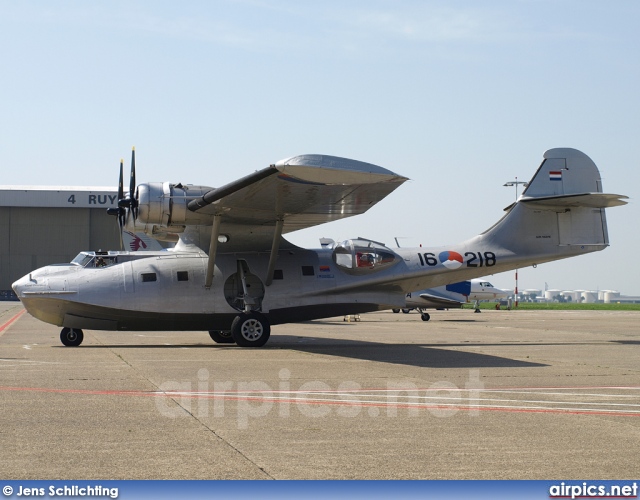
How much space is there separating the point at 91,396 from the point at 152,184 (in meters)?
9.39

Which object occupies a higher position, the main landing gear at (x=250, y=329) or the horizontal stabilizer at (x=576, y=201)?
the horizontal stabilizer at (x=576, y=201)

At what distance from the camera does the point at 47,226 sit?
87.7m

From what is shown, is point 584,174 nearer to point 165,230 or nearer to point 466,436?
point 165,230

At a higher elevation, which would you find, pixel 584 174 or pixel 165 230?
pixel 584 174

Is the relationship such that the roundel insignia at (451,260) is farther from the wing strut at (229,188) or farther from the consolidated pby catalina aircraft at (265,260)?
the wing strut at (229,188)

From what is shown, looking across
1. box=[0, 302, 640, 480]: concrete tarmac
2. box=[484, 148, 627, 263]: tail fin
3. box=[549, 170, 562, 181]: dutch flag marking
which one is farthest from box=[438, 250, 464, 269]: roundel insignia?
box=[0, 302, 640, 480]: concrete tarmac

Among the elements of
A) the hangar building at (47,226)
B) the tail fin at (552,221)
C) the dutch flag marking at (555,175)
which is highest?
the hangar building at (47,226)

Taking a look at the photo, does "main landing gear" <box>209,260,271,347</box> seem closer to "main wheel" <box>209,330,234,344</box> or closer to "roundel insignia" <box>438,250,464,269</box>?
"main wheel" <box>209,330,234,344</box>

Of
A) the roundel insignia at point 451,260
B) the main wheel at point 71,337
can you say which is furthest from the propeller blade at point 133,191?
the roundel insignia at point 451,260

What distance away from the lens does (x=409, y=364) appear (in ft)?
49.6

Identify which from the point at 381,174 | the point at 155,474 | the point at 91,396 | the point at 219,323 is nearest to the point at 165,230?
the point at 219,323

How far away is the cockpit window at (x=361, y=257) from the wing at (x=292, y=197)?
2.81 feet

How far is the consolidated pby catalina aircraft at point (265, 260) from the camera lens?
19.0m

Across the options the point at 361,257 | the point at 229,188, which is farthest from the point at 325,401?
the point at 361,257
